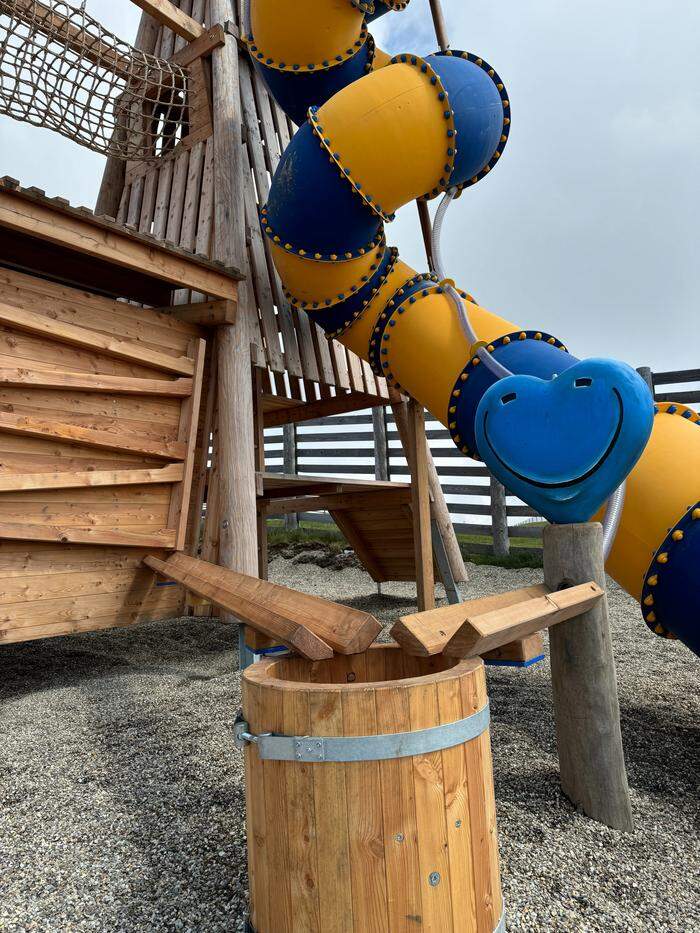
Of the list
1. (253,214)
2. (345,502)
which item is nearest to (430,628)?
(253,214)

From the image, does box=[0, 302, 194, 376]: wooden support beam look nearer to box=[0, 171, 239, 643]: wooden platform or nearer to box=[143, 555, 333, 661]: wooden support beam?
box=[0, 171, 239, 643]: wooden platform

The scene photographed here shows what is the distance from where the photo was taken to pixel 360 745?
132 cm

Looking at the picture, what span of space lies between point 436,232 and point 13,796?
3531mm

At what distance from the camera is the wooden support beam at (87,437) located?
11.4 ft

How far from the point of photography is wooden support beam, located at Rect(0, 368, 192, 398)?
11.4 feet

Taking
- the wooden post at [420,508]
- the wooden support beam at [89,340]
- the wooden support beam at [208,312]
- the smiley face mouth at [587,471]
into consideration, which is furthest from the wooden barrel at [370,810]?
the wooden post at [420,508]

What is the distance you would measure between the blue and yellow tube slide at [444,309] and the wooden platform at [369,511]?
202 cm

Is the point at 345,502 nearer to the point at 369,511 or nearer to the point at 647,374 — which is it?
the point at 369,511

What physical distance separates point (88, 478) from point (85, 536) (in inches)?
13.8

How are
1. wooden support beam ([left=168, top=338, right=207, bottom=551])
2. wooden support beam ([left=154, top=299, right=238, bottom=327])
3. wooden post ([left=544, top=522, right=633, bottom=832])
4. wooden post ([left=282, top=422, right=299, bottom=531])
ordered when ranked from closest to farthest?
wooden post ([left=544, top=522, right=633, bottom=832]) → wooden support beam ([left=168, top=338, right=207, bottom=551]) → wooden support beam ([left=154, top=299, right=238, bottom=327]) → wooden post ([left=282, top=422, right=299, bottom=531])

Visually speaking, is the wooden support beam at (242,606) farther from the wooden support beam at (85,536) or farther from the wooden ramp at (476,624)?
the wooden ramp at (476,624)

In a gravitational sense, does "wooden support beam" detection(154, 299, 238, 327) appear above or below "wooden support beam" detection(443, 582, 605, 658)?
above

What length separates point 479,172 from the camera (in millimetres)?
3990

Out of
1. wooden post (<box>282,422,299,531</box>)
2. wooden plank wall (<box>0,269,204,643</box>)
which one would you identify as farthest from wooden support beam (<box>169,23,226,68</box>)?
wooden post (<box>282,422,299,531</box>)
